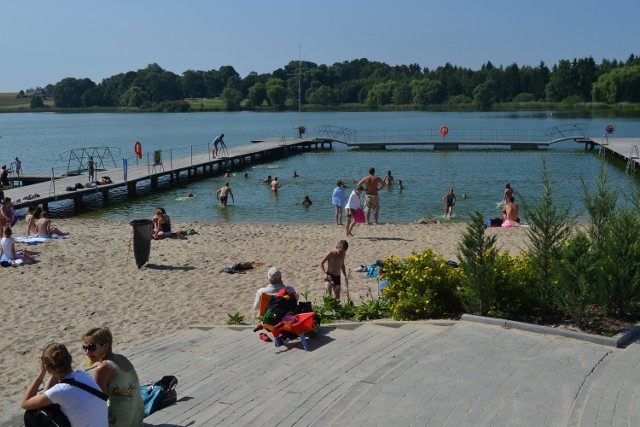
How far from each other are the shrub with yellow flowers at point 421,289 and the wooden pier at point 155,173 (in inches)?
730

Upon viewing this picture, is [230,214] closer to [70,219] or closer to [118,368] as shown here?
[70,219]

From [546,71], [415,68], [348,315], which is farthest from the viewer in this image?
[415,68]

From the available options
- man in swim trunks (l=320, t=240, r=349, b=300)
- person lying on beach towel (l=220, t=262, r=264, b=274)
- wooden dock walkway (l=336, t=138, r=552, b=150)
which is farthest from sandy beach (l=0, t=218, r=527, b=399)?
wooden dock walkway (l=336, t=138, r=552, b=150)

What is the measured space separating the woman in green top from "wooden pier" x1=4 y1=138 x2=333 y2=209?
67.4ft

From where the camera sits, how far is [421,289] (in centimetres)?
912

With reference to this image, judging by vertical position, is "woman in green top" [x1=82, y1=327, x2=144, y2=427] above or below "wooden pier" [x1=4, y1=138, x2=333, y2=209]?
above

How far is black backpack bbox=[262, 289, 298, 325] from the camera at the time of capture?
8305 millimetres

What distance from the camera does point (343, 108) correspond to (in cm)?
15462

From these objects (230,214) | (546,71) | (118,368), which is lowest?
(230,214)

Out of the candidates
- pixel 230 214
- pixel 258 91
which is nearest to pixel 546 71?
pixel 258 91

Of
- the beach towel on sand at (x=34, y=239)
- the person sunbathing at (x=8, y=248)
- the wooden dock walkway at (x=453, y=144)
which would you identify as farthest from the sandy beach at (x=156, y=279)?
the wooden dock walkway at (x=453, y=144)

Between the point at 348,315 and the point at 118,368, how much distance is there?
4317 mm

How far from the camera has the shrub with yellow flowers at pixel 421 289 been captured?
896cm

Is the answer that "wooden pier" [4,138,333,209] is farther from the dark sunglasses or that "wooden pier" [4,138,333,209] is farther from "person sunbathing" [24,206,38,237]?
the dark sunglasses
